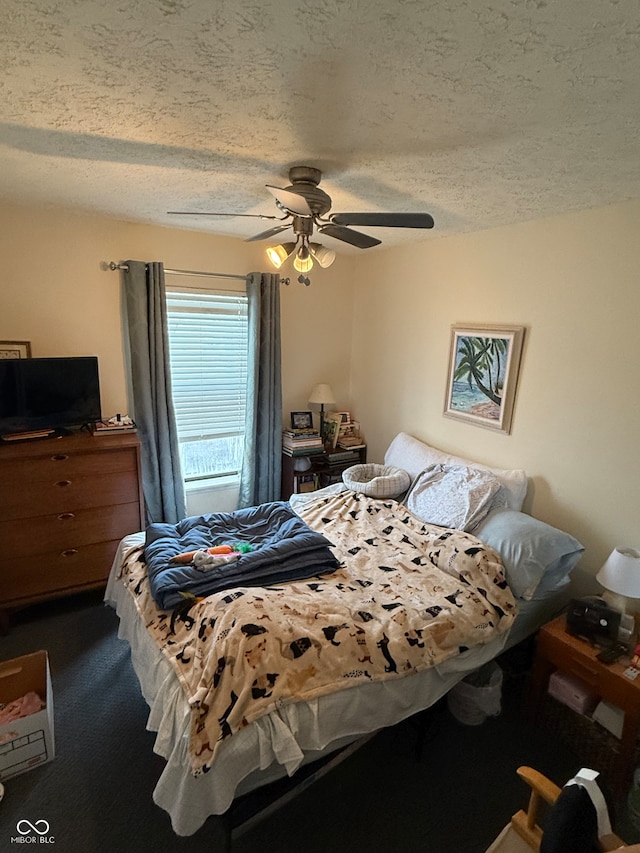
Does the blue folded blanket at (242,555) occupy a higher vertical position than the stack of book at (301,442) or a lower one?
lower

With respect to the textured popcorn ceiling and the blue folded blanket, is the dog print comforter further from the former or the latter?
the textured popcorn ceiling

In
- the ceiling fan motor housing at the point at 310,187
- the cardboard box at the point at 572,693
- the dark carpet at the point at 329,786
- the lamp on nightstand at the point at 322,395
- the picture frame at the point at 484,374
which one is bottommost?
the dark carpet at the point at 329,786

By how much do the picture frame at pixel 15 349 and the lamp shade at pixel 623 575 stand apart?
11.3ft

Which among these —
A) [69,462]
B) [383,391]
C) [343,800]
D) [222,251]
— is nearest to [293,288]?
[222,251]

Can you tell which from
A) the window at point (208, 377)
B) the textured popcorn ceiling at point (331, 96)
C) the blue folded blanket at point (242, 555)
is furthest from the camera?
the window at point (208, 377)

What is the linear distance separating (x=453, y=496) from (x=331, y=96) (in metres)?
2.06

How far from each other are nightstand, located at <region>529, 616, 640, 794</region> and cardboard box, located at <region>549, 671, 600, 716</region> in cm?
3

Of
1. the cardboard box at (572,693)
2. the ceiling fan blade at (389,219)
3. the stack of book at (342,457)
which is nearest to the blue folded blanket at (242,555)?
the cardboard box at (572,693)

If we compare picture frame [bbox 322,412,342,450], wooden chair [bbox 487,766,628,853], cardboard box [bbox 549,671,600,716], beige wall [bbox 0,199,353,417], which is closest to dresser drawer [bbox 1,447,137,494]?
beige wall [bbox 0,199,353,417]

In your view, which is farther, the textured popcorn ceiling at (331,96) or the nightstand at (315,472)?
the nightstand at (315,472)

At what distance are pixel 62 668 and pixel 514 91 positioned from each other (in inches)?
123

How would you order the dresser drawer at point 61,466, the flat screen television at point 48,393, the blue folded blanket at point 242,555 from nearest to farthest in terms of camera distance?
1. the blue folded blanket at point 242,555
2. the dresser drawer at point 61,466
3. the flat screen television at point 48,393

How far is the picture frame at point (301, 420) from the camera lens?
3785 mm

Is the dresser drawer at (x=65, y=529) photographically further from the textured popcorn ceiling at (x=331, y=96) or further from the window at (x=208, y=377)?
the textured popcorn ceiling at (x=331, y=96)
